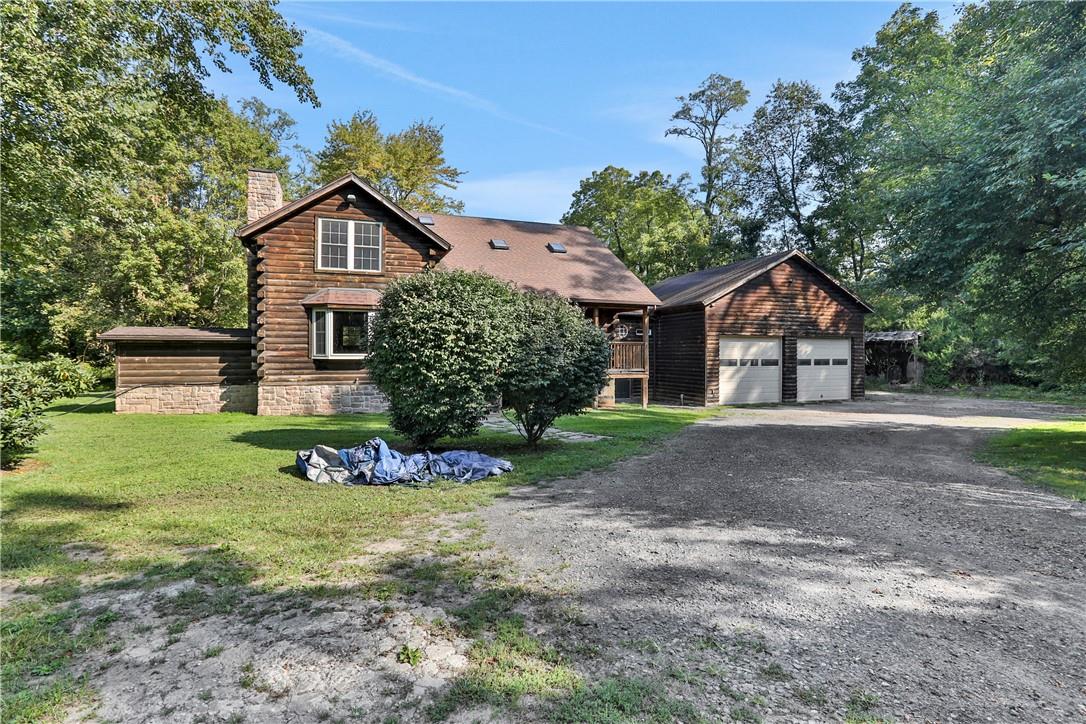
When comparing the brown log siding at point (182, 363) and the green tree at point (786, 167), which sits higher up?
the green tree at point (786, 167)

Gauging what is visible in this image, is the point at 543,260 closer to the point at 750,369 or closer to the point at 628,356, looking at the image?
the point at 628,356

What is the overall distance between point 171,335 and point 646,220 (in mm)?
24492

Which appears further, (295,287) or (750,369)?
(750,369)

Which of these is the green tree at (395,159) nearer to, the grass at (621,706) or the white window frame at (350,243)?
the white window frame at (350,243)

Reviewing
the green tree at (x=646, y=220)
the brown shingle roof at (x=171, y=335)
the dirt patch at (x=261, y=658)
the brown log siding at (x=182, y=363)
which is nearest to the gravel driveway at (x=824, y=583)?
the dirt patch at (x=261, y=658)

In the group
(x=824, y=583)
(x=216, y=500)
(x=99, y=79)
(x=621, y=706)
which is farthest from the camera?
(x=99, y=79)

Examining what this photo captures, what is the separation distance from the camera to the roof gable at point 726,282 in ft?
60.5

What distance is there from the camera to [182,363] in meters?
14.5

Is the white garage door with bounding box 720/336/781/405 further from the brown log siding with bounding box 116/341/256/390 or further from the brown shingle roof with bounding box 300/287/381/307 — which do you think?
the brown log siding with bounding box 116/341/256/390

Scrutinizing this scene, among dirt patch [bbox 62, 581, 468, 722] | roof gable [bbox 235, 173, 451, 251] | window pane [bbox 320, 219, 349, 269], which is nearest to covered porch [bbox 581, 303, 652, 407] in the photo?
roof gable [bbox 235, 173, 451, 251]

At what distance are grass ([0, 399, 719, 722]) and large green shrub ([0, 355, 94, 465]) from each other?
1.43 ft

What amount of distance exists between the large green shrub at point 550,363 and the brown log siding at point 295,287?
22.8 ft

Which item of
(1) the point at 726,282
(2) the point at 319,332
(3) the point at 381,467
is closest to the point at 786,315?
(1) the point at 726,282

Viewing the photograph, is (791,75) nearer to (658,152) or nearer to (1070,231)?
(658,152)
